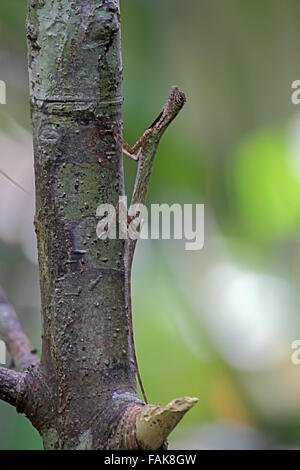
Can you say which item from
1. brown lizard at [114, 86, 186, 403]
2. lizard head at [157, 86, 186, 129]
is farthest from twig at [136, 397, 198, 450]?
lizard head at [157, 86, 186, 129]

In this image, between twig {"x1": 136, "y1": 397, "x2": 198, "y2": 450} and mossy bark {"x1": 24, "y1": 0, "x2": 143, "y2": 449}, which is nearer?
twig {"x1": 136, "y1": 397, "x2": 198, "y2": 450}

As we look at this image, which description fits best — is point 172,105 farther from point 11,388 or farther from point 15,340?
point 11,388

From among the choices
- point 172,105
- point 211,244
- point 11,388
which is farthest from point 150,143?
point 11,388

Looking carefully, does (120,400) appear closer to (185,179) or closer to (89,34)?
(89,34)

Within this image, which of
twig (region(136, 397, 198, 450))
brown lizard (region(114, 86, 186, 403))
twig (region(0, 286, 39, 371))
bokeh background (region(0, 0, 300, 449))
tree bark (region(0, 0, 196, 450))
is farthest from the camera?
bokeh background (region(0, 0, 300, 449))

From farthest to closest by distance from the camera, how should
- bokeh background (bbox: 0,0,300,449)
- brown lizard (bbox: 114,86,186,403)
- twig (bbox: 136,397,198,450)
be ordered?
bokeh background (bbox: 0,0,300,449)
brown lizard (bbox: 114,86,186,403)
twig (bbox: 136,397,198,450)

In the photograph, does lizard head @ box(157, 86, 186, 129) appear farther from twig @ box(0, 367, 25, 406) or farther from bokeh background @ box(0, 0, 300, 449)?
twig @ box(0, 367, 25, 406)

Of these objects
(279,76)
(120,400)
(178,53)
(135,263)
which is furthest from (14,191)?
(120,400)
